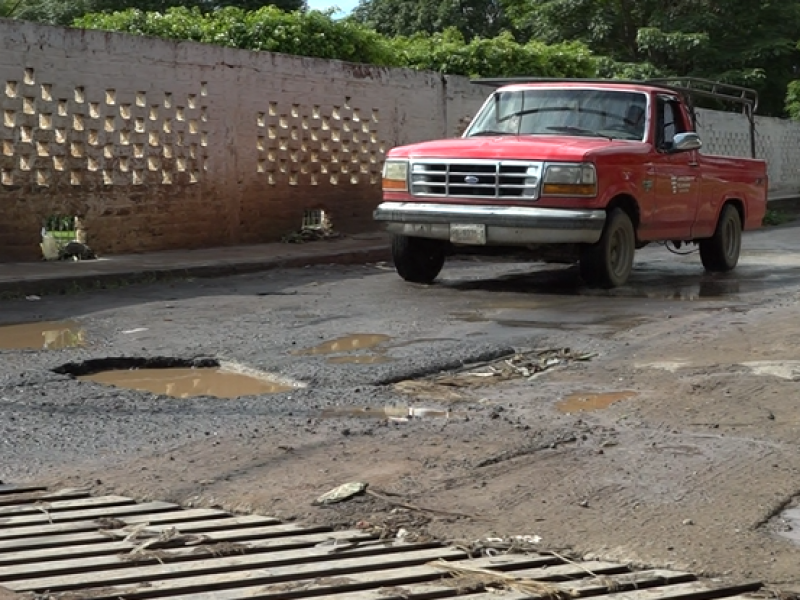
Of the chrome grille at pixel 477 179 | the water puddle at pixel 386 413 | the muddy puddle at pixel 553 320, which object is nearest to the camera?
the water puddle at pixel 386 413

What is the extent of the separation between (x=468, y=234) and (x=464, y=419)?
5.10m

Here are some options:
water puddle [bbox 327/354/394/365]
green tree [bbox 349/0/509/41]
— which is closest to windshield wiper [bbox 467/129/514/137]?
water puddle [bbox 327/354/394/365]

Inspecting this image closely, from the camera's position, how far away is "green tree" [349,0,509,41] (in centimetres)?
4159

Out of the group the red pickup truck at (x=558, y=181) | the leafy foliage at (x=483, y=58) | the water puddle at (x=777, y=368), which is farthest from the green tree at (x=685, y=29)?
the water puddle at (x=777, y=368)

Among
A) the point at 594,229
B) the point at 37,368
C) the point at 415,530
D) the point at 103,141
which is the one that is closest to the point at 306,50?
the point at 103,141

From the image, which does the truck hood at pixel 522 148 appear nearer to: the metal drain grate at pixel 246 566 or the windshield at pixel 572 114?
the windshield at pixel 572 114

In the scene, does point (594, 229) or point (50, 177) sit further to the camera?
point (50, 177)

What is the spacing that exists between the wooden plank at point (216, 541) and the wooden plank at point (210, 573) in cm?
15

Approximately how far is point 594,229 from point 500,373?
389 centimetres

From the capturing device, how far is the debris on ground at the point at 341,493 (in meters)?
4.79

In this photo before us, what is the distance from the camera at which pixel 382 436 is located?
5836 millimetres

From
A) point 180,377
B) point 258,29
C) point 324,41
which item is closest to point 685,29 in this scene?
point 324,41

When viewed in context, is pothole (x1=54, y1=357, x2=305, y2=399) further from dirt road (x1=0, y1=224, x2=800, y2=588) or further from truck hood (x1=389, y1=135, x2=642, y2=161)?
truck hood (x1=389, y1=135, x2=642, y2=161)

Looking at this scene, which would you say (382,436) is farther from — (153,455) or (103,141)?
(103,141)
